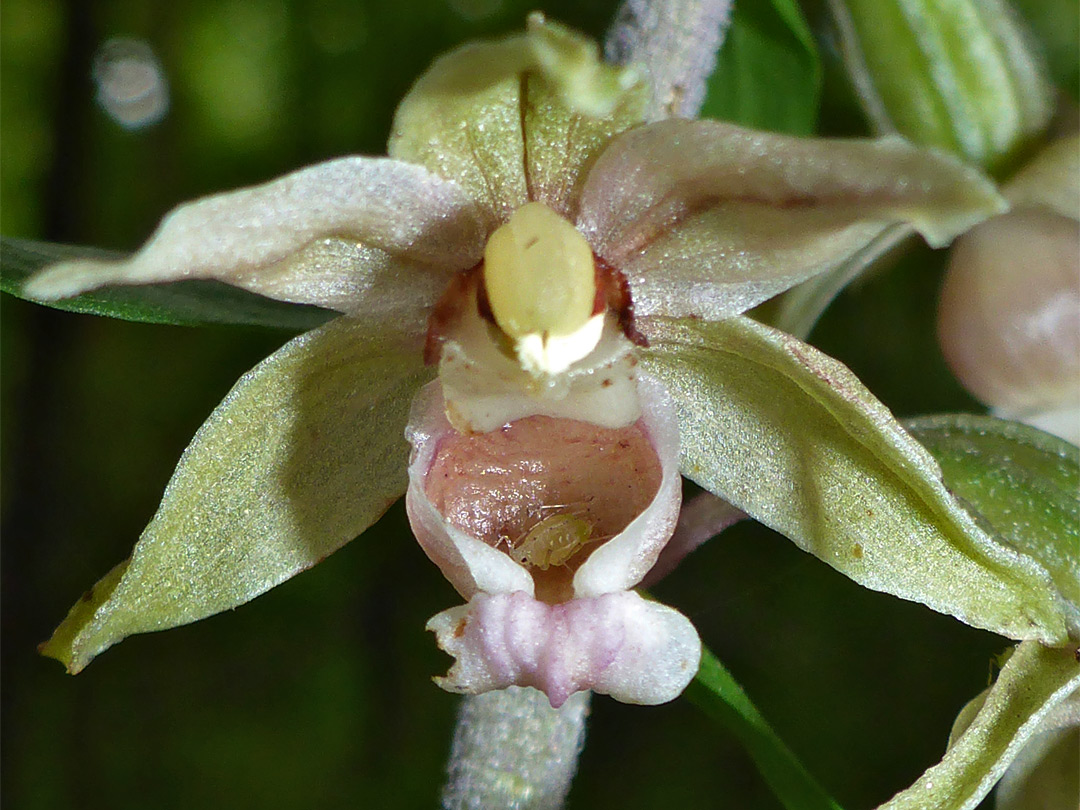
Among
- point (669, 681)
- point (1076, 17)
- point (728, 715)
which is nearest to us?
point (669, 681)

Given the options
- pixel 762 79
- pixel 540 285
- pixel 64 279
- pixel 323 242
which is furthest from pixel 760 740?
pixel 762 79

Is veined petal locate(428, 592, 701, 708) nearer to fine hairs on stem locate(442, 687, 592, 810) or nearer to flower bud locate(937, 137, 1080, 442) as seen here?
fine hairs on stem locate(442, 687, 592, 810)

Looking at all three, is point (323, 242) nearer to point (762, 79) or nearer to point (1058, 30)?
point (762, 79)

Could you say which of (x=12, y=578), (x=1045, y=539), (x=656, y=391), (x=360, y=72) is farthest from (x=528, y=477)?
(x=12, y=578)

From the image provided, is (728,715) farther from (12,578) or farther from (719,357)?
(12,578)

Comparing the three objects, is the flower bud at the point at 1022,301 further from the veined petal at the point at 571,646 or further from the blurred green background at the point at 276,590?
the veined petal at the point at 571,646

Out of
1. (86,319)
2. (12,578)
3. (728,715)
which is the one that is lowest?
(12,578)

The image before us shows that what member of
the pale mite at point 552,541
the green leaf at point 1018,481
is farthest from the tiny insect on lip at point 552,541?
the green leaf at point 1018,481
